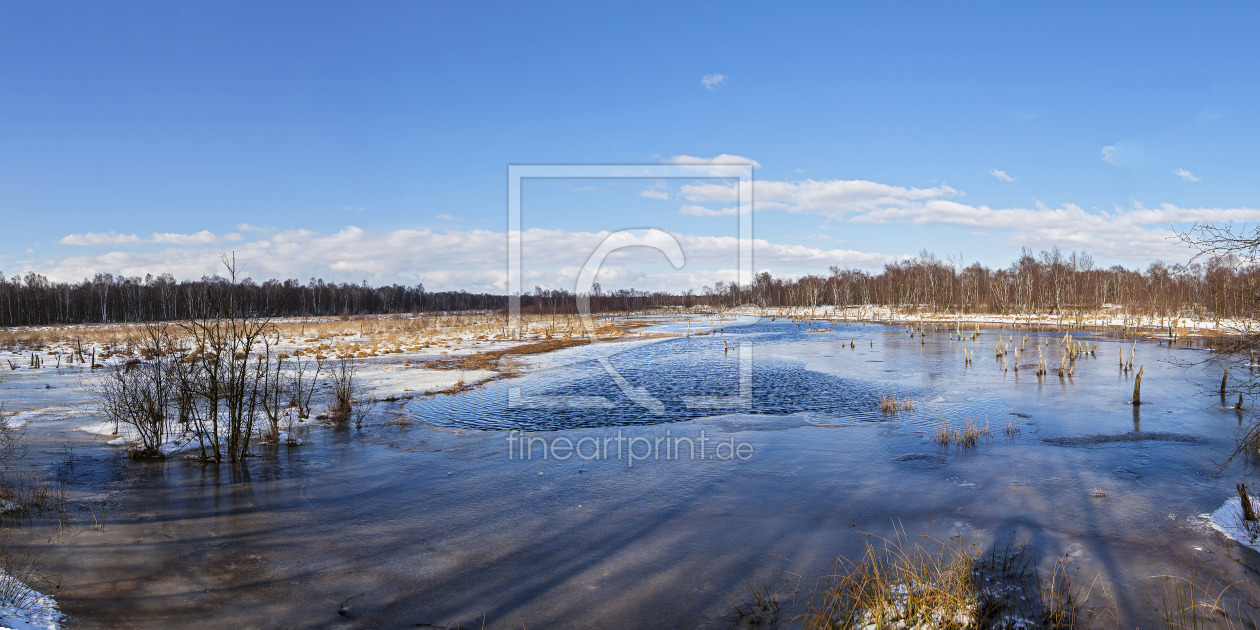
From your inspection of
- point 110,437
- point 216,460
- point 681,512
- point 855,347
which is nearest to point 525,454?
point 681,512

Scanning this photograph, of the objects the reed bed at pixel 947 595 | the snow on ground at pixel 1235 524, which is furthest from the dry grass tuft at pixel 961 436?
the reed bed at pixel 947 595

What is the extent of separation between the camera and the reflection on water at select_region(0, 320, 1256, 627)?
680 cm

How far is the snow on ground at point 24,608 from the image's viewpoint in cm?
564

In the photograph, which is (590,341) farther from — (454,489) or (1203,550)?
(1203,550)

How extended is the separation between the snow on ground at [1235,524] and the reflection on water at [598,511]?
0.27 meters

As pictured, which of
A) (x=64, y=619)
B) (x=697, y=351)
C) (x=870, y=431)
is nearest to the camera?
(x=64, y=619)

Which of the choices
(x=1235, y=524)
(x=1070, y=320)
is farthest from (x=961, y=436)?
(x=1070, y=320)

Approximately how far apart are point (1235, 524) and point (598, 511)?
343 inches

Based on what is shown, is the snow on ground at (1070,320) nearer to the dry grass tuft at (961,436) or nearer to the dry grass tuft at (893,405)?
the dry grass tuft at (893,405)

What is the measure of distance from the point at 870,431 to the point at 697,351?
72.8ft

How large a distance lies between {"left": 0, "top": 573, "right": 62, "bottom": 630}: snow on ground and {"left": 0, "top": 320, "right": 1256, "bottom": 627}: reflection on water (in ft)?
0.73

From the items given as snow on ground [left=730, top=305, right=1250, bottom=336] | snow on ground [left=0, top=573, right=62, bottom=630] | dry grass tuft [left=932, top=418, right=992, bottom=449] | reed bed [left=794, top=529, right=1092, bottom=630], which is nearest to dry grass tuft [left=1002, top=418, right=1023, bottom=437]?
dry grass tuft [left=932, top=418, right=992, bottom=449]

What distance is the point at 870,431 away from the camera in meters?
15.4

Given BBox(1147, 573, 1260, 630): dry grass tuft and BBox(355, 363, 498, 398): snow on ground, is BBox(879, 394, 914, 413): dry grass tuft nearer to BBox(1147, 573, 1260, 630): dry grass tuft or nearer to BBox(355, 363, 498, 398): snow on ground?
BBox(1147, 573, 1260, 630): dry grass tuft
